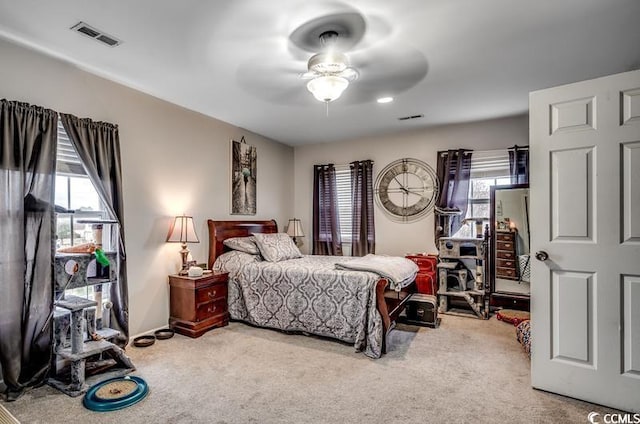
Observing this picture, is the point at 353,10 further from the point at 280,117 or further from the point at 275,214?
the point at 275,214

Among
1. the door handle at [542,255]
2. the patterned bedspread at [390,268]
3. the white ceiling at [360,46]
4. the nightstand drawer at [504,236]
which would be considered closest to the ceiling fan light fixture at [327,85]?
the white ceiling at [360,46]

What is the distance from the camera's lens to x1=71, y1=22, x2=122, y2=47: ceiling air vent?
7.50 feet

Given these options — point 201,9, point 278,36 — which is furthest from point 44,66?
point 278,36

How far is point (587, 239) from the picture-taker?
2.17 metres

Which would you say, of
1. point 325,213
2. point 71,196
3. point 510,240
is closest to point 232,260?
point 71,196

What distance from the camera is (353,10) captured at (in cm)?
213

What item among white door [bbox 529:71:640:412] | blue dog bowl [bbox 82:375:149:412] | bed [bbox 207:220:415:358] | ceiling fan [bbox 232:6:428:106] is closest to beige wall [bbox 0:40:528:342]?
bed [bbox 207:220:415:358]

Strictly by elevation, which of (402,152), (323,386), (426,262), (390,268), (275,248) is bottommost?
(323,386)

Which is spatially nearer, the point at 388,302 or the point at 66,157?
the point at 66,157

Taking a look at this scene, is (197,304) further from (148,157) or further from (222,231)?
(148,157)

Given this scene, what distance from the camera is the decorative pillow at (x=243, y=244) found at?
4178 mm

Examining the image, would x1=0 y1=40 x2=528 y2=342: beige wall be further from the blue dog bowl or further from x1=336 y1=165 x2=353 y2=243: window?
the blue dog bowl

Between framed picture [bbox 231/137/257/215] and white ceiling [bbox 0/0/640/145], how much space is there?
35.7 inches

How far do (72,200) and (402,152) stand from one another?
421cm
